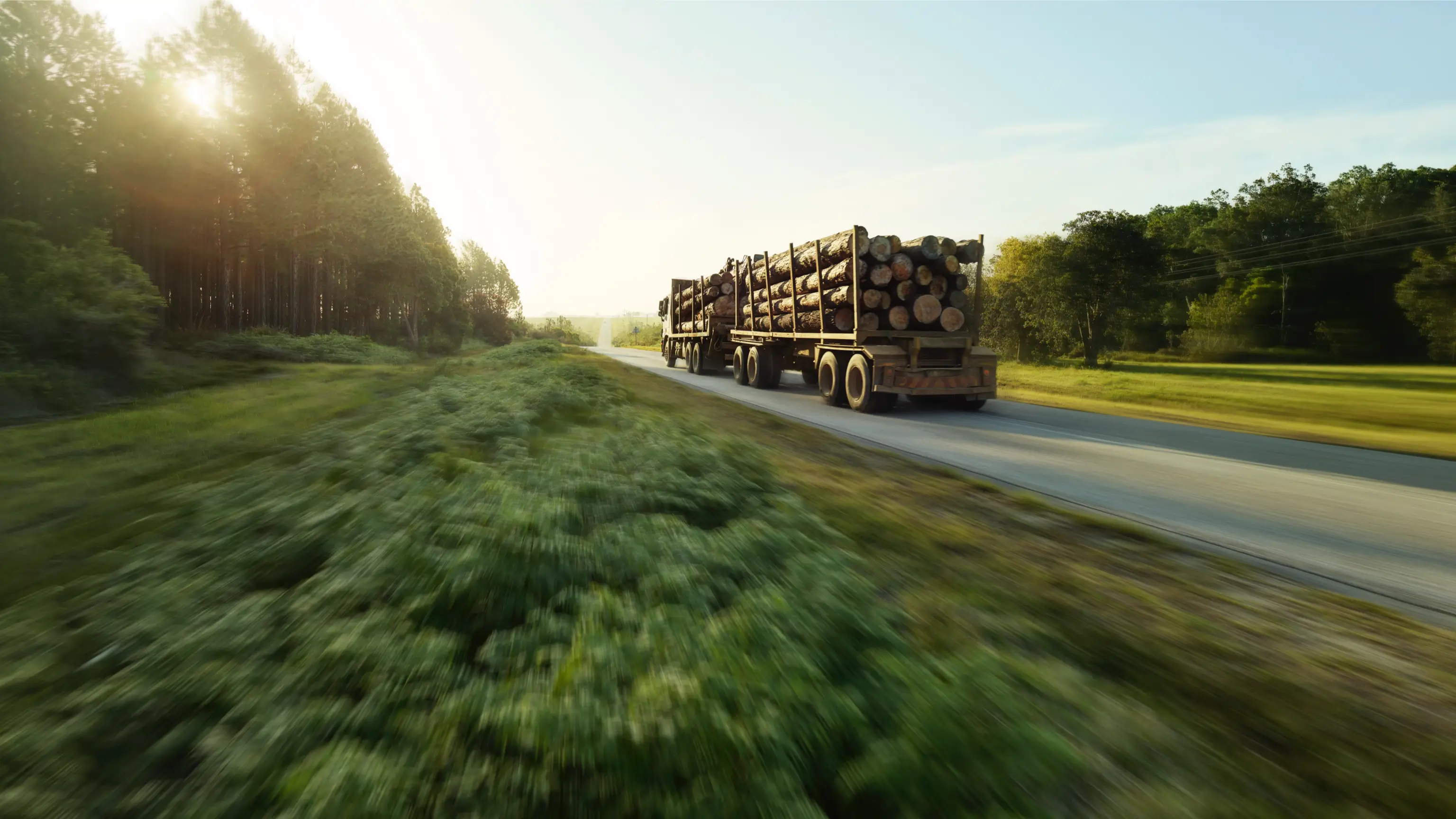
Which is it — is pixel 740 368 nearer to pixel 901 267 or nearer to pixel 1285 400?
pixel 901 267

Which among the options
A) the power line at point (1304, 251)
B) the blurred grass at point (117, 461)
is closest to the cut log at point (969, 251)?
the blurred grass at point (117, 461)

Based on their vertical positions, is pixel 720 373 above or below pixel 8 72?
below

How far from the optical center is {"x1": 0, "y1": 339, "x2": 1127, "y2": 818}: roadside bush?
1498 millimetres

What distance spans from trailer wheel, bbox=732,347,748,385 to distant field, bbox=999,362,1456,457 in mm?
6427

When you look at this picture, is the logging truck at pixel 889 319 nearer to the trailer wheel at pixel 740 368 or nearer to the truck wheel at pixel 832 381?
the truck wheel at pixel 832 381

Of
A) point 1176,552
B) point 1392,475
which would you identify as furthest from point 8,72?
point 1392,475

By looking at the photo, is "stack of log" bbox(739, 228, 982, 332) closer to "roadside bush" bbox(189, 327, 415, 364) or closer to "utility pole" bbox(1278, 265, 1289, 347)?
"roadside bush" bbox(189, 327, 415, 364)

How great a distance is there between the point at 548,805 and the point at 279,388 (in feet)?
42.0

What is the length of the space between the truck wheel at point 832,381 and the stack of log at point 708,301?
7408mm

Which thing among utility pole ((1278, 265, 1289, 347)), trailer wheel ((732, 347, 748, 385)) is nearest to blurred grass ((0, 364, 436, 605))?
trailer wheel ((732, 347, 748, 385))

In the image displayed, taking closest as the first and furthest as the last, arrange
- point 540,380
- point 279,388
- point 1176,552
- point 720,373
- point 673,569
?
point 673,569 < point 1176,552 < point 540,380 < point 279,388 < point 720,373

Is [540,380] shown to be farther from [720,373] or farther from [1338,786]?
[720,373]

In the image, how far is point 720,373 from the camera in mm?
22766

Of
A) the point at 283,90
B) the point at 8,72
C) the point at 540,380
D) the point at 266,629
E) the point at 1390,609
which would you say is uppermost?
the point at 283,90
